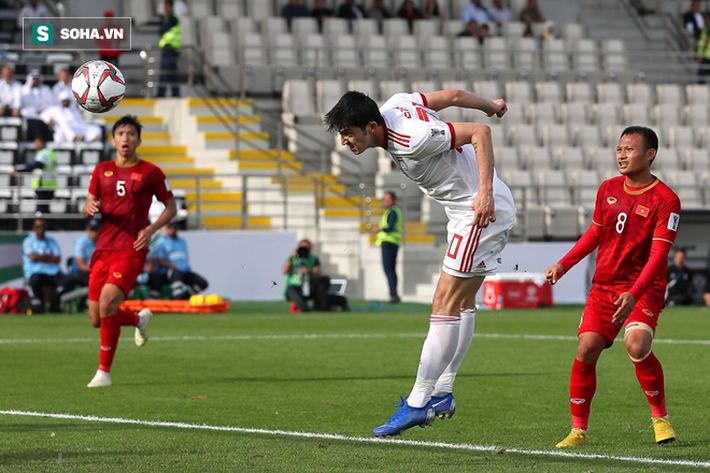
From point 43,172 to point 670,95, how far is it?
15.3 m

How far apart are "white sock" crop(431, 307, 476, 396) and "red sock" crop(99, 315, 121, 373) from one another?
398cm

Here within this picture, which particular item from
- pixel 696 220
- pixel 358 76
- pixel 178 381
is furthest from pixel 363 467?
pixel 358 76

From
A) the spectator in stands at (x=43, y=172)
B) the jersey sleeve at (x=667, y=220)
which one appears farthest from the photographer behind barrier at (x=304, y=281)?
the jersey sleeve at (x=667, y=220)

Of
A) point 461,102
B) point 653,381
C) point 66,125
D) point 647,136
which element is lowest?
point 653,381

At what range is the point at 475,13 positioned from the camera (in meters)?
30.9

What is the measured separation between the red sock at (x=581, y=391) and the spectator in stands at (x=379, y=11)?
2361 centimetres

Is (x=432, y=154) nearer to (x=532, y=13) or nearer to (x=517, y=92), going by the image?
(x=517, y=92)

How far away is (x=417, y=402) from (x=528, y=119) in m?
21.8

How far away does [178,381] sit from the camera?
10.7 meters

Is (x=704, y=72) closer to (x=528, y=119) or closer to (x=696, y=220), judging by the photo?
(x=528, y=119)

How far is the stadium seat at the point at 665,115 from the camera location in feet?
94.3

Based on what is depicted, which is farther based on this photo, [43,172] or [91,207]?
[43,172]

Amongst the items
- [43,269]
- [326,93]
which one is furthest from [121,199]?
[326,93]

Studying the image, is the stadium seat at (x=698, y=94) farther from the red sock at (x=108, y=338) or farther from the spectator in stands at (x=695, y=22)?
the red sock at (x=108, y=338)
